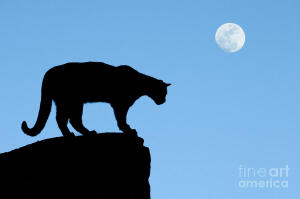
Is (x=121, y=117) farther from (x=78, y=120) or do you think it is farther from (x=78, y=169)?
(x=78, y=169)

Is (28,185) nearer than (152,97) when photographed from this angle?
Yes

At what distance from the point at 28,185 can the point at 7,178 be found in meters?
0.62

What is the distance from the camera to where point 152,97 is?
10766mm

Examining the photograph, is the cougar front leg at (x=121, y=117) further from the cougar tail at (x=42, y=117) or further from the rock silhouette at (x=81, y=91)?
the cougar tail at (x=42, y=117)

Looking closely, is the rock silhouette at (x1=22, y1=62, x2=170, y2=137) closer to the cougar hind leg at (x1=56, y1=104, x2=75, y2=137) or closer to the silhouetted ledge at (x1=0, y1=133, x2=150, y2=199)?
the cougar hind leg at (x1=56, y1=104, x2=75, y2=137)

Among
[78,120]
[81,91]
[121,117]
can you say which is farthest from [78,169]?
[121,117]

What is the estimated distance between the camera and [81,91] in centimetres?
877

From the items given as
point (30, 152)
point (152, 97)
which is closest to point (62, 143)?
point (30, 152)

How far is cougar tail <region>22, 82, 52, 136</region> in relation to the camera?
9.08 metres

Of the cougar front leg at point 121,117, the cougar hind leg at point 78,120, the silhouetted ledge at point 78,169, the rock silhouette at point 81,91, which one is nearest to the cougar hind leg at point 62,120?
the rock silhouette at point 81,91

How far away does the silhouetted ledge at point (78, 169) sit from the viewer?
776cm

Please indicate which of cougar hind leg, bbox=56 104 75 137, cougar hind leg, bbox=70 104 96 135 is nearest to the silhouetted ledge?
cougar hind leg, bbox=56 104 75 137

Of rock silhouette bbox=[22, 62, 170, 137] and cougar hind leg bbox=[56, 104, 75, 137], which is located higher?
rock silhouette bbox=[22, 62, 170, 137]

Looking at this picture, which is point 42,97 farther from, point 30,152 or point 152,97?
point 152,97
